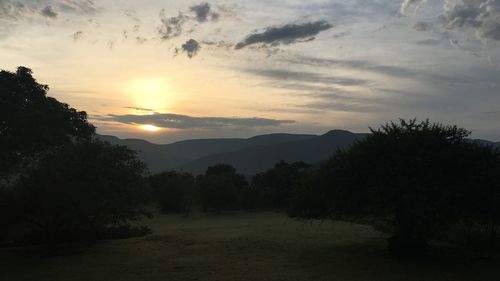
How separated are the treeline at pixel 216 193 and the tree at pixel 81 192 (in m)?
28.0

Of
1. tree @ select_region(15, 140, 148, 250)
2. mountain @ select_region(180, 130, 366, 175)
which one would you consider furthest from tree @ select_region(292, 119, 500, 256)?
mountain @ select_region(180, 130, 366, 175)

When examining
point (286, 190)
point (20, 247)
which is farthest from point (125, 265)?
point (286, 190)

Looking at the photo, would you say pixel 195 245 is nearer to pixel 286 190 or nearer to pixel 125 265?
pixel 125 265

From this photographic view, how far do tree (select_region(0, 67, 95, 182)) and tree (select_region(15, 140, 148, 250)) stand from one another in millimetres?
4218

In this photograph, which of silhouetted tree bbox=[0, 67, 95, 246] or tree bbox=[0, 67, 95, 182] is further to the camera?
tree bbox=[0, 67, 95, 182]

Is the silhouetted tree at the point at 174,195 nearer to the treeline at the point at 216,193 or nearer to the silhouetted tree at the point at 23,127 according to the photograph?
the treeline at the point at 216,193

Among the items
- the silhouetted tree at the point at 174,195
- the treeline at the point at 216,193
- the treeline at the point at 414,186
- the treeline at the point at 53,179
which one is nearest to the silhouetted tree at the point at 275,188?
the treeline at the point at 216,193

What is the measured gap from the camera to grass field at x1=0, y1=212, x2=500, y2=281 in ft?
51.5

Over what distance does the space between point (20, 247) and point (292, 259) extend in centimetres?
1469

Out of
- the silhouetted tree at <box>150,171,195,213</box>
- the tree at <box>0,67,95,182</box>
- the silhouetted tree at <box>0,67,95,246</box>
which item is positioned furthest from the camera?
the silhouetted tree at <box>150,171,195,213</box>

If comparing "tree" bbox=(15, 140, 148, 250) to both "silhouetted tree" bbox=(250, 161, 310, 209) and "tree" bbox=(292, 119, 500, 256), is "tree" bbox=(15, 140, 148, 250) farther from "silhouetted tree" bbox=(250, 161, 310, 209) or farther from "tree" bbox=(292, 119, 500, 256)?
"silhouetted tree" bbox=(250, 161, 310, 209)

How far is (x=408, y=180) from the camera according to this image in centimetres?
1762

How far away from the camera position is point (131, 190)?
24281mm

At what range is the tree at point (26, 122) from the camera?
27.3 metres
